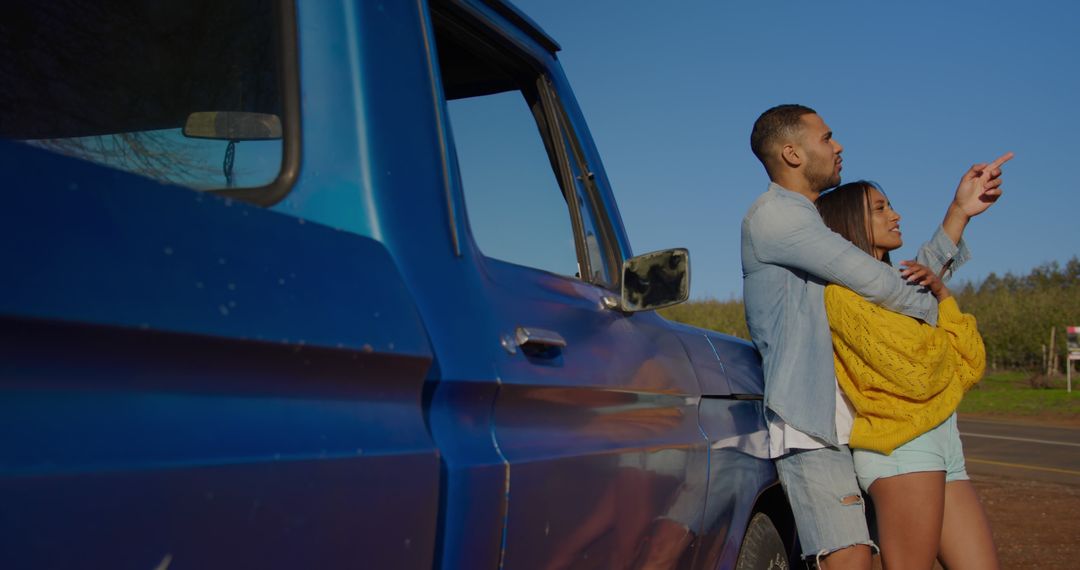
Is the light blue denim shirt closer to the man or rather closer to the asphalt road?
the man

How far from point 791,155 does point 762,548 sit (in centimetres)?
124

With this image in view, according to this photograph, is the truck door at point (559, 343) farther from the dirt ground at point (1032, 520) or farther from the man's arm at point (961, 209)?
the dirt ground at point (1032, 520)

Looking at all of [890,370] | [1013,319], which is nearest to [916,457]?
[890,370]

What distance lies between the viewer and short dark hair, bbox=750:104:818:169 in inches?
119

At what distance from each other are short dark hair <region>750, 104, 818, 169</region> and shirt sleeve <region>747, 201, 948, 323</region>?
286 millimetres

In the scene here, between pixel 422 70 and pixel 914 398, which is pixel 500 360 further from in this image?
pixel 914 398

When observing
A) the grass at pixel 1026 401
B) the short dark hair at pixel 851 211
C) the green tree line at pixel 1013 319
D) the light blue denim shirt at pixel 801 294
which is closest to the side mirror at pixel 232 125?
the light blue denim shirt at pixel 801 294

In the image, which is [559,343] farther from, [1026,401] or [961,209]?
[1026,401]

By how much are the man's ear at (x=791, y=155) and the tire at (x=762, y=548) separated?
1.12 metres

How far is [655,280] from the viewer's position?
2.24 m

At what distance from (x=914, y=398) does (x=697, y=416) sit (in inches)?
28.4

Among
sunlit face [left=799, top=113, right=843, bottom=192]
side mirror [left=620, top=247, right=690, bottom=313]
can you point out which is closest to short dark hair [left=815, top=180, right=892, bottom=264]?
sunlit face [left=799, top=113, right=843, bottom=192]

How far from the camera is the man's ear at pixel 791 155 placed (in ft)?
9.79

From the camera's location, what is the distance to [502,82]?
249 centimetres
